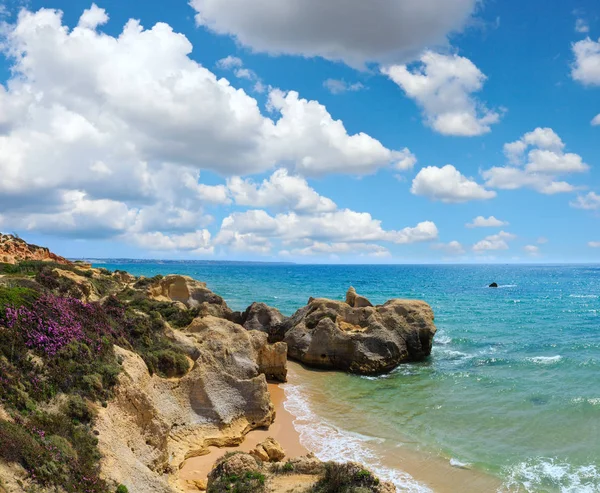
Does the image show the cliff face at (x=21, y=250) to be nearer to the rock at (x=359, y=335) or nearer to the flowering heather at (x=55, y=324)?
the rock at (x=359, y=335)

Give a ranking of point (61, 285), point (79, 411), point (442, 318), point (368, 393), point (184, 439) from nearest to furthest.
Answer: point (79, 411) → point (184, 439) → point (61, 285) → point (368, 393) → point (442, 318)

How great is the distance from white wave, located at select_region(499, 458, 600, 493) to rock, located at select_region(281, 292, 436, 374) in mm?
12903

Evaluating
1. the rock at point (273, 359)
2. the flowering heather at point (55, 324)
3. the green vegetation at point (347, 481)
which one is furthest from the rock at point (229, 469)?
the rock at point (273, 359)

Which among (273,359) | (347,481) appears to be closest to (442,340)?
(273,359)

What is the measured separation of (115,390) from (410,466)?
10027 mm

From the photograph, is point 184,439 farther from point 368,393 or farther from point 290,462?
point 368,393

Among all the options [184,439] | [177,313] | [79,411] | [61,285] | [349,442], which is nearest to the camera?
[79,411]

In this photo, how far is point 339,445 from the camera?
60.8ft

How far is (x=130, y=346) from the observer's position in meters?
17.0

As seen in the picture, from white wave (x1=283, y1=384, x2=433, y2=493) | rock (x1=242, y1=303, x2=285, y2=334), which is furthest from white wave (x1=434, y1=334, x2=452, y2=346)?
white wave (x1=283, y1=384, x2=433, y2=493)

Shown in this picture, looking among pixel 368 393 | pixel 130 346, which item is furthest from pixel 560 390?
pixel 130 346

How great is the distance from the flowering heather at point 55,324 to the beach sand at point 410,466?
15.7 ft

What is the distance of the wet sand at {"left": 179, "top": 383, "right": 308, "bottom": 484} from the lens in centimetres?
1495

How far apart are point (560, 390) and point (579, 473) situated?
10380 mm
